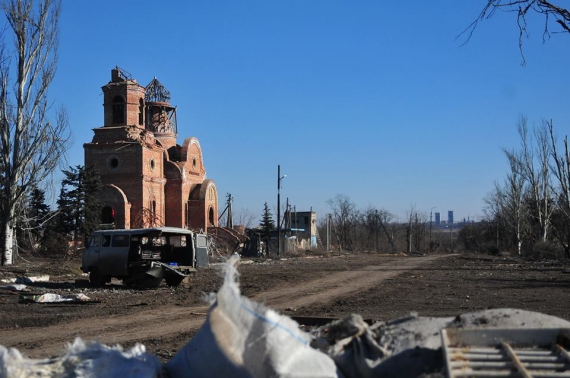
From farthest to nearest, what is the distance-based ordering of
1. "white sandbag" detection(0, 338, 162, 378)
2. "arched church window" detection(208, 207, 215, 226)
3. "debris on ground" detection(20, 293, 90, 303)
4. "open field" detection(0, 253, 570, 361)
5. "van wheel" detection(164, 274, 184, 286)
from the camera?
1. "arched church window" detection(208, 207, 215, 226)
2. "van wheel" detection(164, 274, 184, 286)
3. "debris on ground" detection(20, 293, 90, 303)
4. "open field" detection(0, 253, 570, 361)
5. "white sandbag" detection(0, 338, 162, 378)

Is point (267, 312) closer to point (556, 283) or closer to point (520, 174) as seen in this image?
point (556, 283)

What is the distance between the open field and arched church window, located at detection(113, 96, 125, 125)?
2400 cm

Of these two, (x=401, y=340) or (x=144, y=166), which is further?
(x=144, y=166)

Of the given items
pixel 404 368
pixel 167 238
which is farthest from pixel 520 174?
pixel 404 368

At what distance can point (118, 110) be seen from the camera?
45.6m

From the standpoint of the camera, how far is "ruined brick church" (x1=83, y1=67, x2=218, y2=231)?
1662 inches

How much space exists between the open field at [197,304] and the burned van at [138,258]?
0.43 meters

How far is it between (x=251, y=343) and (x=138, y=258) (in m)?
15.7

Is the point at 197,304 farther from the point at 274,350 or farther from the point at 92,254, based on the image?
the point at 274,350

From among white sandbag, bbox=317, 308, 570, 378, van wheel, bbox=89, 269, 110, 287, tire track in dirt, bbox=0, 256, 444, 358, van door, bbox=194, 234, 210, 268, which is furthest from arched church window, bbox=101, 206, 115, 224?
white sandbag, bbox=317, 308, 570, 378

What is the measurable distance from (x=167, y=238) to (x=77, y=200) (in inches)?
746

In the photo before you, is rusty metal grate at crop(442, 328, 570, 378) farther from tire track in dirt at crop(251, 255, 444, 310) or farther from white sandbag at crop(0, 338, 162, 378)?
tire track in dirt at crop(251, 255, 444, 310)

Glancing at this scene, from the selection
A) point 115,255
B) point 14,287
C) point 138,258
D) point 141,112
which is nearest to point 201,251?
point 138,258

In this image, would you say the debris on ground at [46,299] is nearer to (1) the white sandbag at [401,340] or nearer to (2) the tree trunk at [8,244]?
(1) the white sandbag at [401,340]
